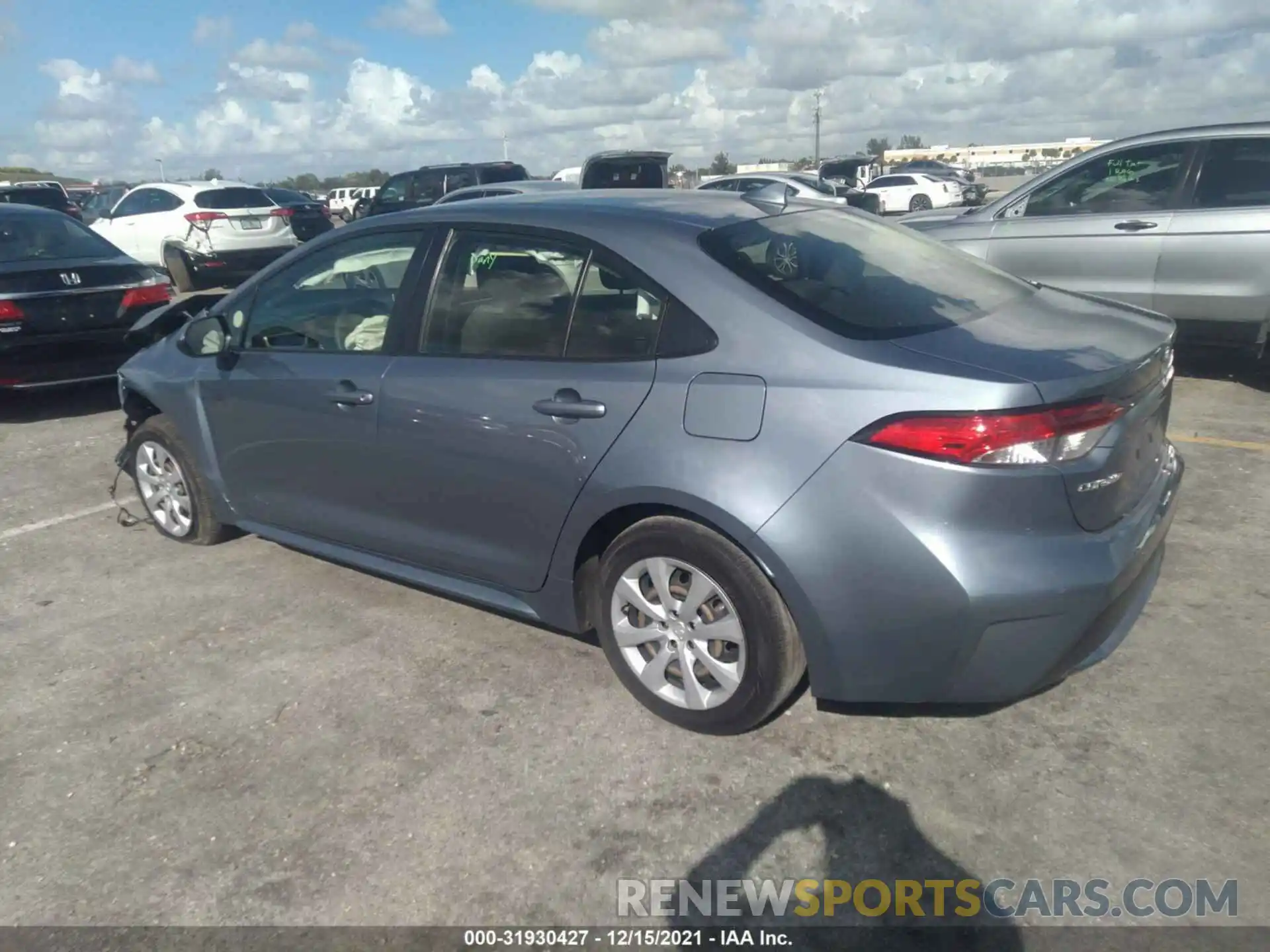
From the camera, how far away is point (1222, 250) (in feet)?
21.4

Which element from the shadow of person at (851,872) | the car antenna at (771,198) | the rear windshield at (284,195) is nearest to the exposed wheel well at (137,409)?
the car antenna at (771,198)

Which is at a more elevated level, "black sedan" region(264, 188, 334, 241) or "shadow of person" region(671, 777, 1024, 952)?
"black sedan" region(264, 188, 334, 241)

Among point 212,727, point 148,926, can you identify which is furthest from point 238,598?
point 148,926

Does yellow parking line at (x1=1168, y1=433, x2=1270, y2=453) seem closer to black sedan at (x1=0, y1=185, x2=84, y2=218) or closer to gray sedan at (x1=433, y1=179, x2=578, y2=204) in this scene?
gray sedan at (x1=433, y1=179, x2=578, y2=204)

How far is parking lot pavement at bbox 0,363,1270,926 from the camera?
2547 mm

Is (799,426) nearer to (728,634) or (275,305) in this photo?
(728,634)

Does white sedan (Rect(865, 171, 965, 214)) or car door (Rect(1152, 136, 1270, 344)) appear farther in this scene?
white sedan (Rect(865, 171, 965, 214))

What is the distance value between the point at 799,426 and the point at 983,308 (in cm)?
90

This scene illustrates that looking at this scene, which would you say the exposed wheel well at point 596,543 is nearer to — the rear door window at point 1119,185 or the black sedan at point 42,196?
the rear door window at point 1119,185

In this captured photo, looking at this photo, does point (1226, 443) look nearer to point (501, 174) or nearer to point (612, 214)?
point (612, 214)

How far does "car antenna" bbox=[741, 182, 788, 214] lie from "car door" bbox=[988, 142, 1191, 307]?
13.5 feet

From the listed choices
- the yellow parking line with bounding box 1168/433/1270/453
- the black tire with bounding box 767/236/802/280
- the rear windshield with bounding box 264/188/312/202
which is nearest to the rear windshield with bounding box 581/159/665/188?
the rear windshield with bounding box 264/188/312/202

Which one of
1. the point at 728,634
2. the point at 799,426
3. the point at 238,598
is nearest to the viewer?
the point at 799,426

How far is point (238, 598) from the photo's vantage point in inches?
168
